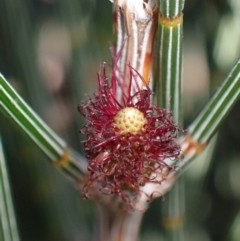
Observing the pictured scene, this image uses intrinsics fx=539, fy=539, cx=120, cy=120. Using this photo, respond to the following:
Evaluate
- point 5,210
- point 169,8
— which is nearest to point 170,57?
point 169,8

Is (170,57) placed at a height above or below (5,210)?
above

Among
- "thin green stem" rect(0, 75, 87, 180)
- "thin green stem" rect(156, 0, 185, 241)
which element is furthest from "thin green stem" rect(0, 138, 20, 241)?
"thin green stem" rect(156, 0, 185, 241)

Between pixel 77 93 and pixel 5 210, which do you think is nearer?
pixel 5 210

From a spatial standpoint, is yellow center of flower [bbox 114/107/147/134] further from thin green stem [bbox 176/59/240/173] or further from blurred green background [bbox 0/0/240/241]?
blurred green background [bbox 0/0/240/241]

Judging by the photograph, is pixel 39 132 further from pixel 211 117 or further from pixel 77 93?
pixel 77 93

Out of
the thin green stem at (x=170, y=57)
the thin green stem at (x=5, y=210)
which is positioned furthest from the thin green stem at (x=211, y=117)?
the thin green stem at (x=5, y=210)

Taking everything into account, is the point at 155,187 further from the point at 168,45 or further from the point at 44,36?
the point at 44,36
